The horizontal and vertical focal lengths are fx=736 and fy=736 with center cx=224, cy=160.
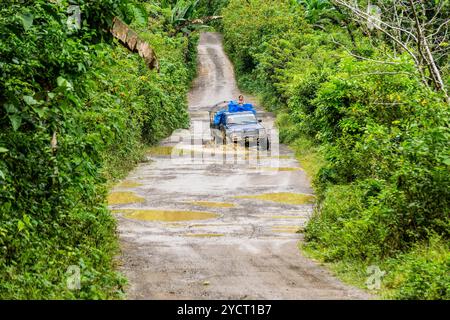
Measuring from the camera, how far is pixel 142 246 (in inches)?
571

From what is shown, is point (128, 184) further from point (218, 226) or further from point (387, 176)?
point (387, 176)

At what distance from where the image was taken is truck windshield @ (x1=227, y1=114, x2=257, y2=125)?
3516cm

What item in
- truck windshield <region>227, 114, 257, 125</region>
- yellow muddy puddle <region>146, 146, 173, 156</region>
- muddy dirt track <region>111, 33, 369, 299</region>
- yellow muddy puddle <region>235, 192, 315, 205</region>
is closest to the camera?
muddy dirt track <region>111, 33, 369, 299</region>

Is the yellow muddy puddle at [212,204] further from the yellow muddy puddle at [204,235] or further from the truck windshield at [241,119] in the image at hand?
the truck windshield at [241,119]

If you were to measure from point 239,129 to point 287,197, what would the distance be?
1247 centimetres

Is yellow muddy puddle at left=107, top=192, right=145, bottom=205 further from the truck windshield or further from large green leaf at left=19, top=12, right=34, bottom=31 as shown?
the truck windshield

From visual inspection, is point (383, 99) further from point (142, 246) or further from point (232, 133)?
point (232, 133)

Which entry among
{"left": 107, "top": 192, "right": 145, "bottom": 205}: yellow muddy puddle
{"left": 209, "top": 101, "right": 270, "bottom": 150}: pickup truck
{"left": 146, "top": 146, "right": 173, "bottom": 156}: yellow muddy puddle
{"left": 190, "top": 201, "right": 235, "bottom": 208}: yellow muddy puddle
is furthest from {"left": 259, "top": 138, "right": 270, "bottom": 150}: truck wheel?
{"left": 190, "top": 201, "right": 235, "bottom": 208}: yellow muddy puddle

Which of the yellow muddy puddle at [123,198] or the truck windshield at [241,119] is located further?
the truck windshield at [241,119]

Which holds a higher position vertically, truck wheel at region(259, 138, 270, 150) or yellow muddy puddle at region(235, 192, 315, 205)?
truck wheel at region(259, 138, 270, 150)

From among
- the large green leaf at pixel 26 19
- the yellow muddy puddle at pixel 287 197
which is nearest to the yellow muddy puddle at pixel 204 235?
the yellow muddy puddle at pixel 287 197

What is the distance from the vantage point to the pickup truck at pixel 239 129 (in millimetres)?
34094

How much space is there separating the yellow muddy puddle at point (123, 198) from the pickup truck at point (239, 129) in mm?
11995
